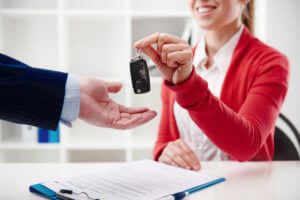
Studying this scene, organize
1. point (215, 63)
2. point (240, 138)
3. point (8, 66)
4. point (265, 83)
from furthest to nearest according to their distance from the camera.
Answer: point (215, 63) < point (265, 83) < point (240, 138) < point (8, 66)

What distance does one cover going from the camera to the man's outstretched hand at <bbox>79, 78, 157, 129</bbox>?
0.85 m

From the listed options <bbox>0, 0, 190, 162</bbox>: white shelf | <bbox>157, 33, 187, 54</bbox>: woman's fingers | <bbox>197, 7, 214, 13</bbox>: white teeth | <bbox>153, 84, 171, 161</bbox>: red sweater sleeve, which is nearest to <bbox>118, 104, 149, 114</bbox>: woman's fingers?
<bbox>157, 33, 187, 54</bbox>: woman's fingers

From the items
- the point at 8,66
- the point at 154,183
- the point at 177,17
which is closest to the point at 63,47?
the point at 177,17

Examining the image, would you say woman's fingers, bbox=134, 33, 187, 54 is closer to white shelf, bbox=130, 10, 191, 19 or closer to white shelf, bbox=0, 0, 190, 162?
white shelf, bbox=130, 10, 191, 19

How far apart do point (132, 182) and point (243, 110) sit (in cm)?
52

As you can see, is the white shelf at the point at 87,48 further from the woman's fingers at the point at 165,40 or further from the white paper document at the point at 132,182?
the woman's fingers at the point at 165,40

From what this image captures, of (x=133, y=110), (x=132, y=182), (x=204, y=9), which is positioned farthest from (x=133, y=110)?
(x=204, y=9)

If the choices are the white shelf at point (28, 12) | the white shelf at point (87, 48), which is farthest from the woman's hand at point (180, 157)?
the white shelf at point (28, 12)

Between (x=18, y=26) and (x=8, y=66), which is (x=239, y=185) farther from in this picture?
(x=18, y=26)

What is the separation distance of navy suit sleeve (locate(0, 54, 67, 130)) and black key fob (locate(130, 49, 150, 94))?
20 centimetres

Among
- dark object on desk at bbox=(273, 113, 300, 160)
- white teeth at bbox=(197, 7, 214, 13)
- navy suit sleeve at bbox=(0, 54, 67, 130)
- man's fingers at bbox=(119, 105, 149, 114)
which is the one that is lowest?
dark object on desk at bbox=(273, 113, 300, 160)

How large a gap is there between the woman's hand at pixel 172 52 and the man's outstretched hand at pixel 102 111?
0.14 meters

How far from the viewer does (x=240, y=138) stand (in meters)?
0.95

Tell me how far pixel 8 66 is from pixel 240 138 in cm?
73
